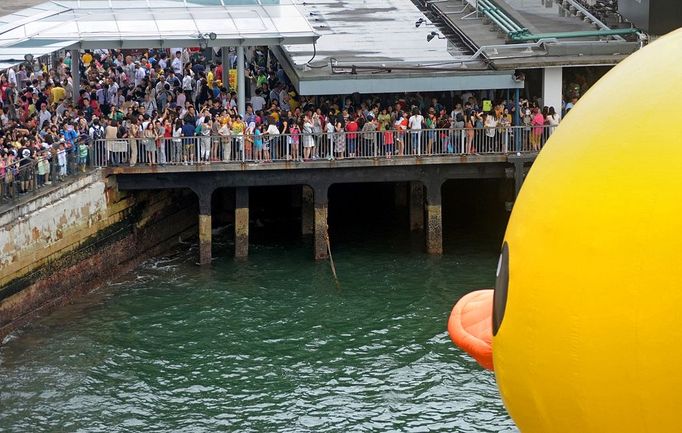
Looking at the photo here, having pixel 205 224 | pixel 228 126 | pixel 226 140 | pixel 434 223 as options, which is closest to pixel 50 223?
pixel 205 224

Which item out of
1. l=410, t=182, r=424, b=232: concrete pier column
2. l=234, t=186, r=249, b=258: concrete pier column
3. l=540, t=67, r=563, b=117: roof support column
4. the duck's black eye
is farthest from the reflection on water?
the duck's black eye

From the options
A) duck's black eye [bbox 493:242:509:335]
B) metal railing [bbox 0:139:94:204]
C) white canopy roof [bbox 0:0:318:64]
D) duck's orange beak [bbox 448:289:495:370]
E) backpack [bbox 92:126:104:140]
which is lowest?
metal railing [bbox 0:139:94:204]

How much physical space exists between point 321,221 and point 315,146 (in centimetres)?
203

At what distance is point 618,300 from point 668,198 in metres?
0.92

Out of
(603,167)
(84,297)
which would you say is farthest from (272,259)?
(603,167)

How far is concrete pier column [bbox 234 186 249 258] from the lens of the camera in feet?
141

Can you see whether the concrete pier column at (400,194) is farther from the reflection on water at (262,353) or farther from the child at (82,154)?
the child at (82,154)

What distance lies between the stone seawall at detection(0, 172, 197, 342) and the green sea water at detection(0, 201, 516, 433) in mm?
496

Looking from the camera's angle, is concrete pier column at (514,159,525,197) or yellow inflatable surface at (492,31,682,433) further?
concrete pier column at (514,159,525,197)

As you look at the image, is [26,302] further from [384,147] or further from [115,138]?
[384,147]

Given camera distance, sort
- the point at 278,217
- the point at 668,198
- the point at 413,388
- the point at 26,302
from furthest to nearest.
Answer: the point at 278,217 < the point at 26,302 < the point at 413,388 < the point at 668,198

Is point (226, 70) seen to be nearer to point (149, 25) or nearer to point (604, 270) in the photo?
point (149, 25)

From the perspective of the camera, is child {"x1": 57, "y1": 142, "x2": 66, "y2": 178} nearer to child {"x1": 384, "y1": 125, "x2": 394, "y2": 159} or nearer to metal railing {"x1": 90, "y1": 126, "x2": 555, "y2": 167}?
metal railing {"x1": 90, "y1": 126, "x2": 555, "y2": 167}

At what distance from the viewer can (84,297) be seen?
131 ft
